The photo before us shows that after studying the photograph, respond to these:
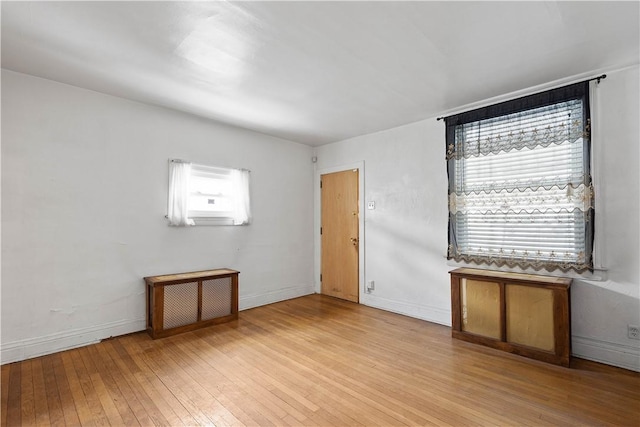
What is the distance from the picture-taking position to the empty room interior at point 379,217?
2094 mm

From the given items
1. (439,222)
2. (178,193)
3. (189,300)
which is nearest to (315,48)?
(178,193)

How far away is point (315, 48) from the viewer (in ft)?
7.84

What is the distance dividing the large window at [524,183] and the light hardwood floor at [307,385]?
3.55ft

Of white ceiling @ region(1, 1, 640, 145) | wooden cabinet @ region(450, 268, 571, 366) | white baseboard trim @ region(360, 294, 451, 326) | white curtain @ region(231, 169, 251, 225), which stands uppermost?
white ceiling @ region(1, 1, 640, 145)

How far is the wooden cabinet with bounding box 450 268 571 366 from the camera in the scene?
2.73m

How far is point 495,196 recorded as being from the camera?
3.39 meters

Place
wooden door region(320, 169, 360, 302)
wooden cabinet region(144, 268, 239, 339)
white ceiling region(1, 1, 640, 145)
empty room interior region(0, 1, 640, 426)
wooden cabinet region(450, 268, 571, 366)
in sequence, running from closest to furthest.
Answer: white ceiling region(1, 1, 640, 145), empty room interior region(0, 1, 640, 426), wooden cabinet region(450, 268, 571, 366), wooden cabinet region(144, 268, 239, 339), wooden door region(320, 169, 360, 302)

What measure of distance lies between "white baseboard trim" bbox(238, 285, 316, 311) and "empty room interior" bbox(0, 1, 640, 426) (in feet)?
0.17

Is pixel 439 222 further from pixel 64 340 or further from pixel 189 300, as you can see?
pixel 64 340

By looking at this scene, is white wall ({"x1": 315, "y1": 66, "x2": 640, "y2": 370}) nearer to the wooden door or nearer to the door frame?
the door frame

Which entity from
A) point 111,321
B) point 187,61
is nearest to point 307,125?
point 187,61

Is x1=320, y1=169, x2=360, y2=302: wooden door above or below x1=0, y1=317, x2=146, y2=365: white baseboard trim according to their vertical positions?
above

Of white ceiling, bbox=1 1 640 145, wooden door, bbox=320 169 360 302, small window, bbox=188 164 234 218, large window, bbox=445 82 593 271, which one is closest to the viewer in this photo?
white ceiling, bbox=1 1 640 145

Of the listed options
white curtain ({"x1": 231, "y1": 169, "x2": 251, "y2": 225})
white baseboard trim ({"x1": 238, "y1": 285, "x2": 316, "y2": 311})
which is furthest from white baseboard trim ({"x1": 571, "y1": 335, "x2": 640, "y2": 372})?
white curtain ({"x1": 231, "y1": 169, "x2": 251, "y2": 225})
